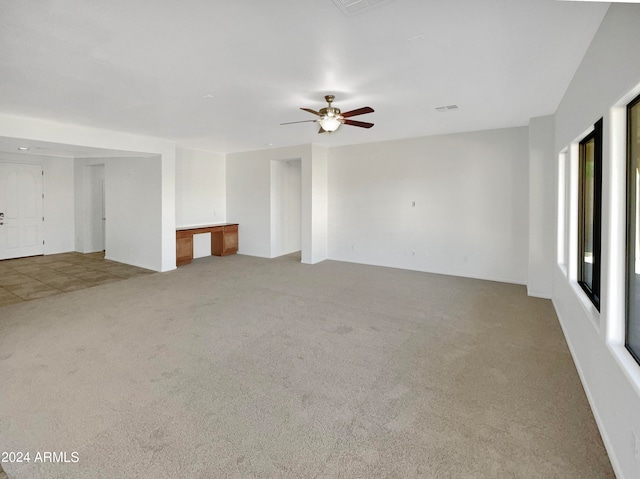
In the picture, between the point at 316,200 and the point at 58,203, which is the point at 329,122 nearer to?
the point at 316,200

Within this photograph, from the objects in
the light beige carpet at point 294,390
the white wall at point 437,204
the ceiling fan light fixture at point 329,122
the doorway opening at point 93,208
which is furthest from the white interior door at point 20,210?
the ceiling fan light fixture at point 329,122

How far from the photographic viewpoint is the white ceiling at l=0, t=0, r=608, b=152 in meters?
2.11

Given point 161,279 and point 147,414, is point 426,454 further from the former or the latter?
point 161,279

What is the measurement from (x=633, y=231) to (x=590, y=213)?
130cm

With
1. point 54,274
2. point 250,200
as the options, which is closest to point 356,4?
point 250,200

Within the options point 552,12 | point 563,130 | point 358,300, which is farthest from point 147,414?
point 563,130

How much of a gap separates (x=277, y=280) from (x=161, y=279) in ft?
6.90

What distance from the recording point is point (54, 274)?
20.3 feet

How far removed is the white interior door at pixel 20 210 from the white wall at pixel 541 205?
10.3 m

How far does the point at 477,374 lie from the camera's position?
2754 millimetres

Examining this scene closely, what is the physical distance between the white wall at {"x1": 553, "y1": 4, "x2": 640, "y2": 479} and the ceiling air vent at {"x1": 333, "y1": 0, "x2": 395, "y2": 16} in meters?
1.32

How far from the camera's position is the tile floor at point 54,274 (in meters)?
5.11

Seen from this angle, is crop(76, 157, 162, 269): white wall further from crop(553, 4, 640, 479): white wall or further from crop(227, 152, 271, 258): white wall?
crop(553, 4, 640, 479): white wall

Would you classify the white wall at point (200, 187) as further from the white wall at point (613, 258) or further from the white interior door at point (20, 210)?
the white wall at point (613, 258)
